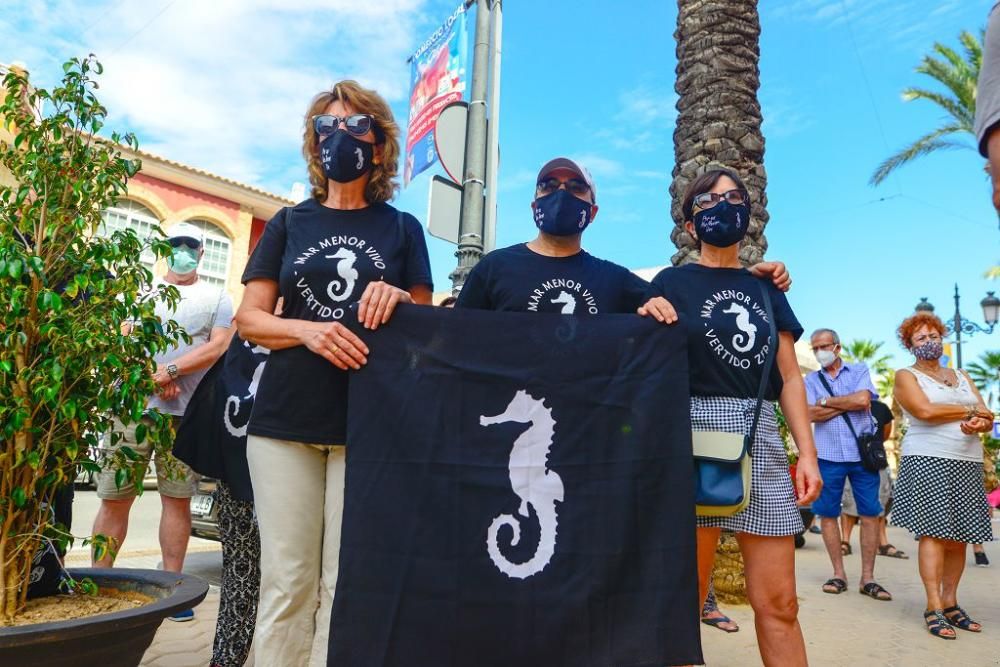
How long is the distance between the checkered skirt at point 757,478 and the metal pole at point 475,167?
3057 mm

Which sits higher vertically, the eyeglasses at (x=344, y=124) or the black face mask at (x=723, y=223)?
the eyeglasses at (x=344, y=124)

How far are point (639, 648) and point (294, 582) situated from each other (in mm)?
1145

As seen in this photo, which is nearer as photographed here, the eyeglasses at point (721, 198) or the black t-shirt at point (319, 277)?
the black t-shirt at point (319, 277)

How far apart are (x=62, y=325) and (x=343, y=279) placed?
99cm

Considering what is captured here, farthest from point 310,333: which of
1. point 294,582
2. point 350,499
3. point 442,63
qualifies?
point 442,63

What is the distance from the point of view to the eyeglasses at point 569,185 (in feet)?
9.01

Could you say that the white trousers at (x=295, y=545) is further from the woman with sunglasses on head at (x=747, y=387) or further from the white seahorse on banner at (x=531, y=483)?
the woman with sunglasses on head at (x=747, y=387)

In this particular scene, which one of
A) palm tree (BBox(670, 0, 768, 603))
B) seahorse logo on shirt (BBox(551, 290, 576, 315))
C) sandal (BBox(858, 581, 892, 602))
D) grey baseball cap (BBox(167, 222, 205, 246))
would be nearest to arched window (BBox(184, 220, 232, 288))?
grey baseball cap (BBox(167, 222, 205, 246))

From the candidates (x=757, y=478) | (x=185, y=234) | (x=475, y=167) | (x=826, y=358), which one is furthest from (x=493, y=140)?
(x=757, y=478)

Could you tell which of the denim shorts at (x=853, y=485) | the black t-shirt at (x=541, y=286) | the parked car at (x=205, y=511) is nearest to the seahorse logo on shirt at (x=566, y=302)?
the black t-shirt at (x=541, y=286)

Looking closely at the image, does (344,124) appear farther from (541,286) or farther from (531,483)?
(531,483)

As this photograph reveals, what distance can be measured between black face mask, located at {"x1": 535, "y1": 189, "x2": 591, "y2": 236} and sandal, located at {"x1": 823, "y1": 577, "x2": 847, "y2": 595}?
16.2ft

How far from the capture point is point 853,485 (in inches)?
243

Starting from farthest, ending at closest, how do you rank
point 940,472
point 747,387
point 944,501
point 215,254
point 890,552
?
point 215,254, point 890,552, point 940,472, point 944,501, point 747,387
